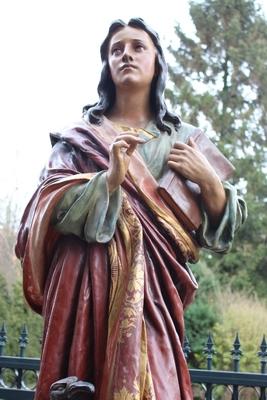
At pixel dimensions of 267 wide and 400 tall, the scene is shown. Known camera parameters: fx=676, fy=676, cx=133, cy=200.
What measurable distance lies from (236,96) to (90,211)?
1616 centimetres

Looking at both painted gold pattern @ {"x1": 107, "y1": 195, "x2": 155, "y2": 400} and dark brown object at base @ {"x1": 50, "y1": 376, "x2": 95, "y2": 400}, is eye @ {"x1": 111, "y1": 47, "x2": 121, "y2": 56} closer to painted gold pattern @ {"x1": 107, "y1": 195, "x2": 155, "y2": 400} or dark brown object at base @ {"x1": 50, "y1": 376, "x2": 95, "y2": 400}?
painted gold pattern @ {"x1": 107, "y1": 195, "x2": 155, "y2": 400}

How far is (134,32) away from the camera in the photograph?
2.57 metres

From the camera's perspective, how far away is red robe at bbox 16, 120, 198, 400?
6.86 feet

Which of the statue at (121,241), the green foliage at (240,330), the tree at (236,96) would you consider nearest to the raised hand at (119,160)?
the statue at (121,241)

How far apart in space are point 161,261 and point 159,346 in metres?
0.29

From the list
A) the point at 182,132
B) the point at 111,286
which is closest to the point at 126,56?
the point at 182,132

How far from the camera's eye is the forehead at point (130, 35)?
2.56 m

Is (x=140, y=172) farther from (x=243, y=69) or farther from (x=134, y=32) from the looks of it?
(x=243, y=69)

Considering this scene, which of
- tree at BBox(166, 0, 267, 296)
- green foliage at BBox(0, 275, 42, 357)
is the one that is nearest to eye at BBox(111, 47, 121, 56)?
green foliage at BBox(0, 275, 42, 357)

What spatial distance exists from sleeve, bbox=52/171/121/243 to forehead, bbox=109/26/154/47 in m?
0.61

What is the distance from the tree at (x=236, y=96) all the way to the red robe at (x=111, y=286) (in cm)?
1259

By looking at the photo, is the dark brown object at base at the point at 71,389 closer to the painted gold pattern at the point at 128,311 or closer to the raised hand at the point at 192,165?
the painted gold pattern at the point at 128,311

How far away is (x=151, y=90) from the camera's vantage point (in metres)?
2.65

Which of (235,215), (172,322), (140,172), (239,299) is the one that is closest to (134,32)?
(140,172)
